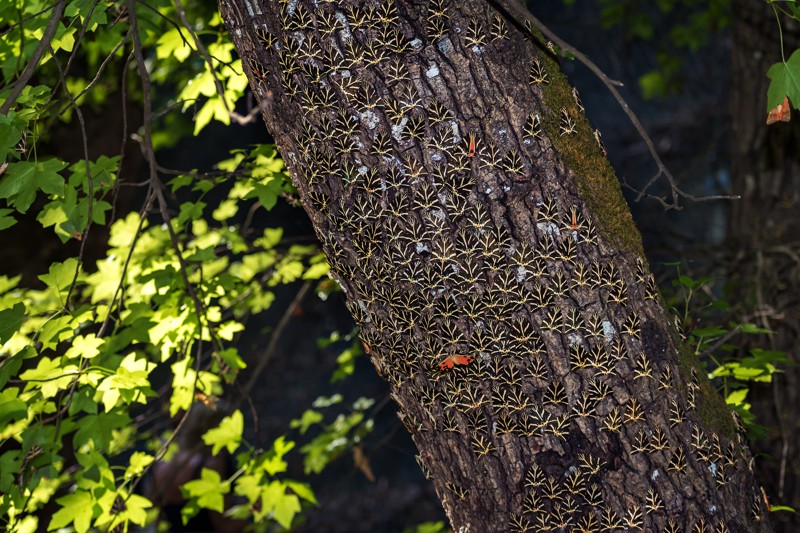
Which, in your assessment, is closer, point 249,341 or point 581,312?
point 581,312

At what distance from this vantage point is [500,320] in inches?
52.0

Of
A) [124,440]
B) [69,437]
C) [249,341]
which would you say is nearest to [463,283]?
[124,440]

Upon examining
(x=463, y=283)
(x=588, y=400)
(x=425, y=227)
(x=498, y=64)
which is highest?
(x=498, y=64)

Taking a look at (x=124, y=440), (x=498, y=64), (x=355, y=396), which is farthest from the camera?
(x=355, y=396)

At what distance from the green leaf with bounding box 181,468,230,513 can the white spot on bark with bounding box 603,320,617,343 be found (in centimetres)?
146

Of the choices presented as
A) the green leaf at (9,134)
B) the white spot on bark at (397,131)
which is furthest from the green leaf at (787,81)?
the green leaf at (9,134)

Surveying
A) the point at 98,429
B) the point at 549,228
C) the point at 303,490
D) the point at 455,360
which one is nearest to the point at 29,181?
the point at 98,429

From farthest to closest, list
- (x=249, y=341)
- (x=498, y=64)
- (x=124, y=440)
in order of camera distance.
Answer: (x=249, y=341)
(x=124, y=440)
(x=498, y=64)

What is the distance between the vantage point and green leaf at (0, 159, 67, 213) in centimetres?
161

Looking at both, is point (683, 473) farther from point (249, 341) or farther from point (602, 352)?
point (249, 341)

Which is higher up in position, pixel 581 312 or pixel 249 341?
pixel 581 312

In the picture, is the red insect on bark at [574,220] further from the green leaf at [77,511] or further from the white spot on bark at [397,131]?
the green leaf at [77,511]

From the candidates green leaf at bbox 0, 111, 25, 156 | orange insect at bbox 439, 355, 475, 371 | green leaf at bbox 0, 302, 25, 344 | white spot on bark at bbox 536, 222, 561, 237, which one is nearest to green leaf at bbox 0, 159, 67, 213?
green leaf at bbox 0, 111, 25, 156

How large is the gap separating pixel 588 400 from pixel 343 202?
22.4 inches
